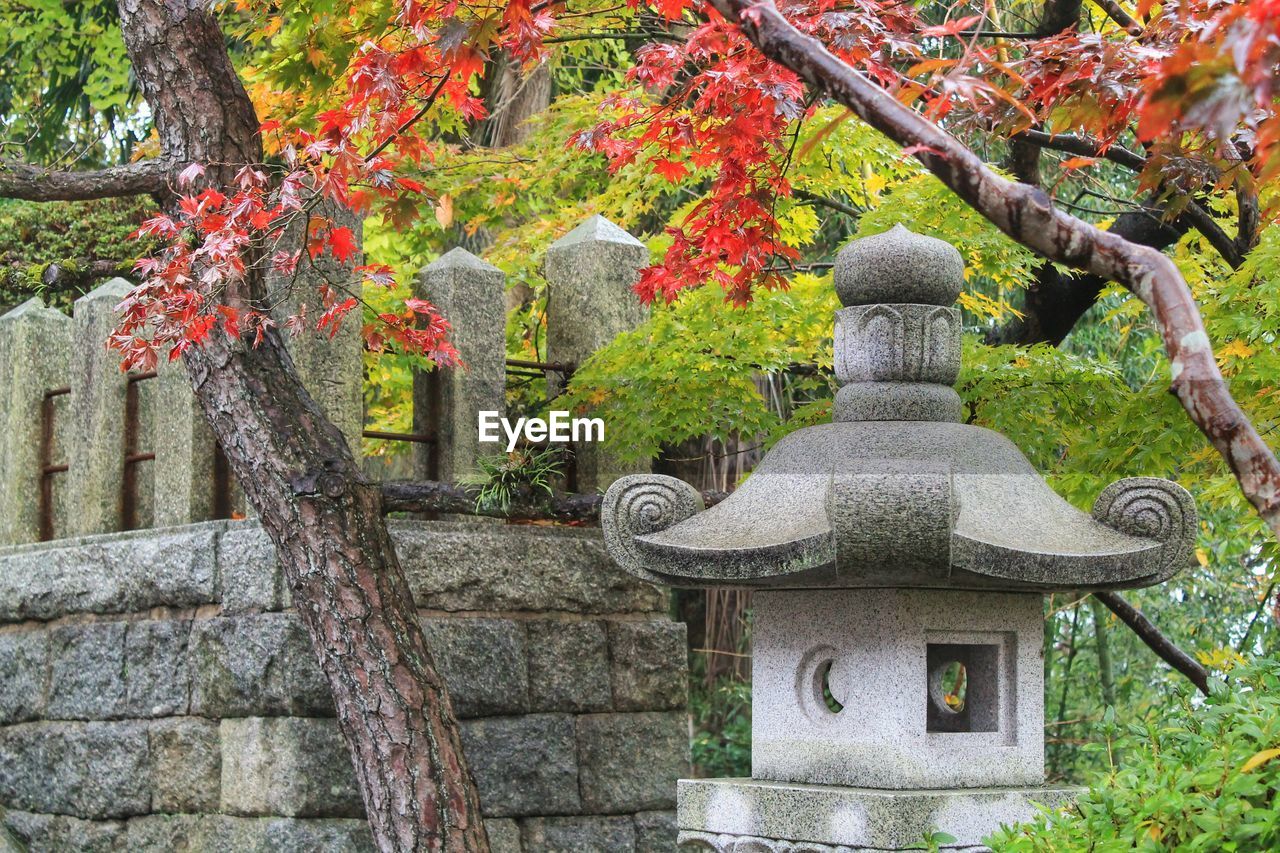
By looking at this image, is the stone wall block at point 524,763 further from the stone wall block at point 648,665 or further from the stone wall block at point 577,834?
the stone wall block at point 648,665

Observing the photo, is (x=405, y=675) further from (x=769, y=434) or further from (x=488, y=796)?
(x=769, y=434)

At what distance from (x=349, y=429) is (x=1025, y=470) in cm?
264

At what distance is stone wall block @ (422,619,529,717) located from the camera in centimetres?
582

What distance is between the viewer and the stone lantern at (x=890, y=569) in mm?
3994

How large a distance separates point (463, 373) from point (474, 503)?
0.53 m

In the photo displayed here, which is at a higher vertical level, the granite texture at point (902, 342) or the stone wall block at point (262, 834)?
the granite texture at point (902, 342)

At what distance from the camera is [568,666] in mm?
6160

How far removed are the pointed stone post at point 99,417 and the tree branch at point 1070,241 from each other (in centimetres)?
415

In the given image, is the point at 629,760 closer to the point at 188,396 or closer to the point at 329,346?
the point at 329,346

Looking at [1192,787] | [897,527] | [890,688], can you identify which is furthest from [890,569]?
[1192,787]

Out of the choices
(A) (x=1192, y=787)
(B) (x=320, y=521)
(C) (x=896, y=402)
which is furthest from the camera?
(B) (x=320, y=521)

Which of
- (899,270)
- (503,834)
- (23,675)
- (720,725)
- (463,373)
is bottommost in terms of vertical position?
(720,725)

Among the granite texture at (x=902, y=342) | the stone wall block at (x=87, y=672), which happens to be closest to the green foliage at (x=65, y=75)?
the stone wall block at (x=87, y=672)

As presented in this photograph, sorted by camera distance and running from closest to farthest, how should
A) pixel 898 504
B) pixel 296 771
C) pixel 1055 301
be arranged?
pixel 898 504, pixel 296 771, pixel 1055 301
